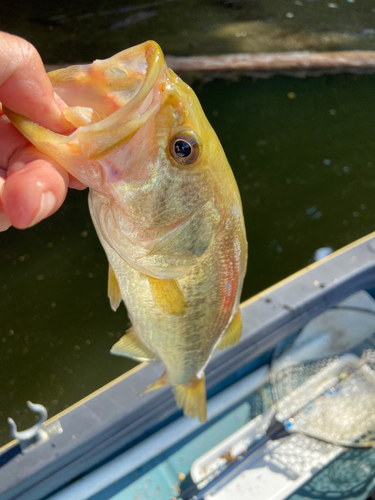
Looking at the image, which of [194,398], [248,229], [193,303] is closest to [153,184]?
[193,303]

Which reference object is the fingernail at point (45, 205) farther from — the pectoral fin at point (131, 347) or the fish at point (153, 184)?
the pectoral fin at point (131, 347)

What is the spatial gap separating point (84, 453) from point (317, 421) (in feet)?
3.92

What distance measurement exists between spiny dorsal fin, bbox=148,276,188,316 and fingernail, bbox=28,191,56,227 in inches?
15.0

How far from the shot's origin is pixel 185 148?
870 millimetres

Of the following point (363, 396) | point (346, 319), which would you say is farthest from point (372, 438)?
point (346, 319)

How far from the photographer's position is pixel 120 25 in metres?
6.67

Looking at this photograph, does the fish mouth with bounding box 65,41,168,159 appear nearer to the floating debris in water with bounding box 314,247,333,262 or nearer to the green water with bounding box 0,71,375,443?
the green water with bounding box 0,71,375,443

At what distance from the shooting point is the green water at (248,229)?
274 centimetres

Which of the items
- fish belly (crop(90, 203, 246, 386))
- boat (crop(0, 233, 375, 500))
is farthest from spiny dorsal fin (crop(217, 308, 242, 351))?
boat (crop(0, 233, 375, 500))

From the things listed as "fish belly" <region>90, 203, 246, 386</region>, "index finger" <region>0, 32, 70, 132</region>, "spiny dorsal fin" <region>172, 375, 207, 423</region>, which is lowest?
"spiny dorsal fin" <region>172, 375, 207, 423</region>

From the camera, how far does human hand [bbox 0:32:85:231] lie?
74cm

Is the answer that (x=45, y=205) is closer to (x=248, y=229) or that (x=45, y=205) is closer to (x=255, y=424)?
(x=255, y=424)

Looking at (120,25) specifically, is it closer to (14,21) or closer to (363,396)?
(14,21)

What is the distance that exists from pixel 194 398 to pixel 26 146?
110 centimetres
